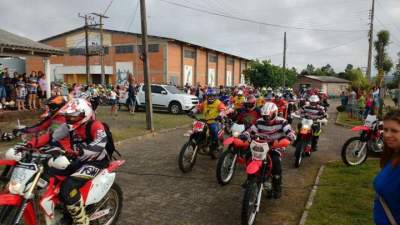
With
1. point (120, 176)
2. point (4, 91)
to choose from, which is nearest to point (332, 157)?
point (120, 176)

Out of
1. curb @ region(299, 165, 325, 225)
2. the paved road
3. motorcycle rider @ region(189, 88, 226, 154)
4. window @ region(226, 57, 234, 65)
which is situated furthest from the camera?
window @ region(226, 57, 234, 65)

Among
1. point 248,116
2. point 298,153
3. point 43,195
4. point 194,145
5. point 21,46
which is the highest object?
point 21,46

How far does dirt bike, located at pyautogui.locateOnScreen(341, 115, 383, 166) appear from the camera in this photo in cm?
898

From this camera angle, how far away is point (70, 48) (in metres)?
50.9

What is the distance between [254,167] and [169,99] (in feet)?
58.0

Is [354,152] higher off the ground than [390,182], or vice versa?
[390,182]

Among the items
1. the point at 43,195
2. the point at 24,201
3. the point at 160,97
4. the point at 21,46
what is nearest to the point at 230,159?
the point at 43,195

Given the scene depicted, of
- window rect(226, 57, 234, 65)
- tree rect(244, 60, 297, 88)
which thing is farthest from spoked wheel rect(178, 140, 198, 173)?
window rect(226, 57, 234, 65)

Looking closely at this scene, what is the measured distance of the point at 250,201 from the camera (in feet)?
17.1

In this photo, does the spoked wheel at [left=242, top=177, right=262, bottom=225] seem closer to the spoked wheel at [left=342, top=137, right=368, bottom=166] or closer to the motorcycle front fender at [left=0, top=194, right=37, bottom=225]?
the motorcycle front fender at [left=0, top=194, right=37, bottom=225]

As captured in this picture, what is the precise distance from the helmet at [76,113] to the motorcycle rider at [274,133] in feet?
9.41

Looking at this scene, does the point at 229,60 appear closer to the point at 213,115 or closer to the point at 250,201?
the point at 213,115

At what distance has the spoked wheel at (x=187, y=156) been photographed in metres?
8.15

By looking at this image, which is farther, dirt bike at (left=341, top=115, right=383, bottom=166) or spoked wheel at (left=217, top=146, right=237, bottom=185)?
dirt bike at (left=341, top=115, right=383, bottom=166)
